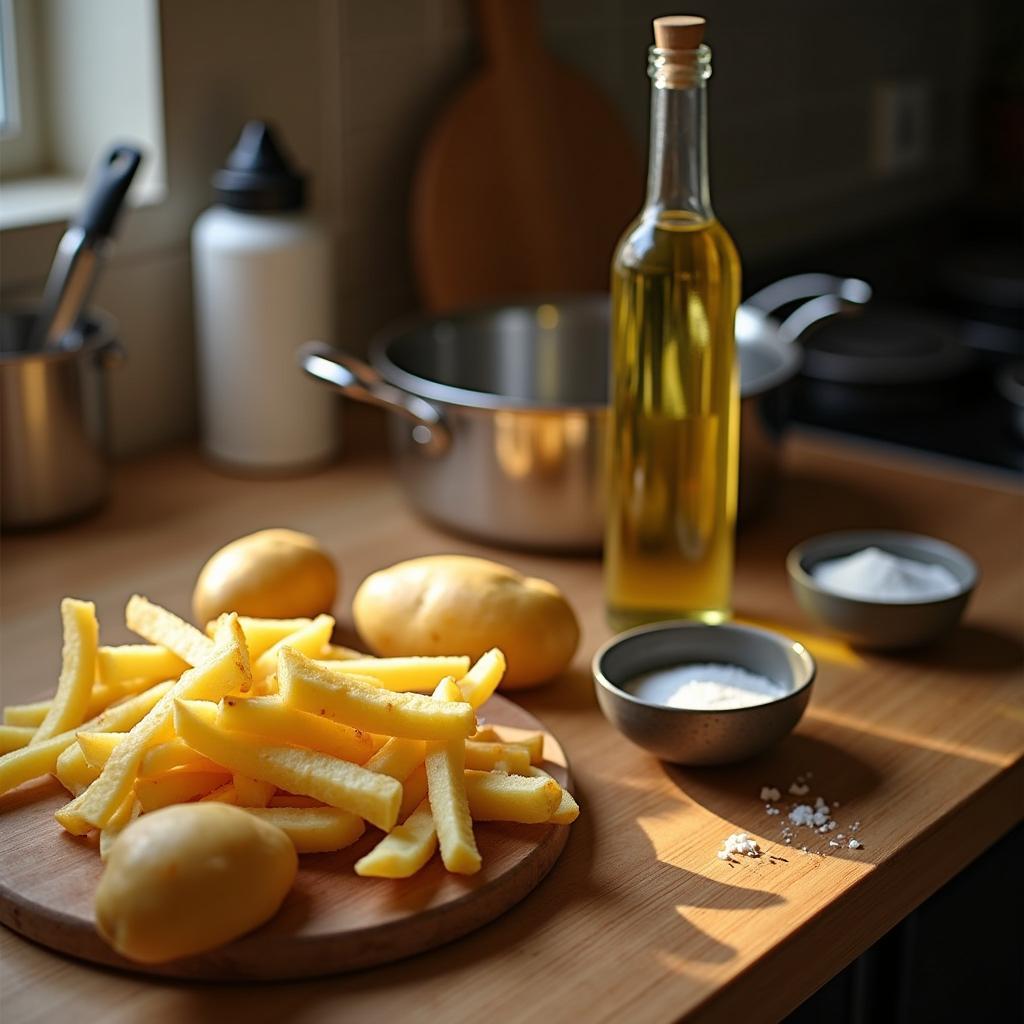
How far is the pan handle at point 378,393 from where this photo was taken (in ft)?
4.09

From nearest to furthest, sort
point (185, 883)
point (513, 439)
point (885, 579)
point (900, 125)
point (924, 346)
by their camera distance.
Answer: point (185, 883), point (885, 579), point (513, 439), point (924, 346), point (900, 125)

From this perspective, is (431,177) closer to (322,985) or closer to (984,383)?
(984,383)

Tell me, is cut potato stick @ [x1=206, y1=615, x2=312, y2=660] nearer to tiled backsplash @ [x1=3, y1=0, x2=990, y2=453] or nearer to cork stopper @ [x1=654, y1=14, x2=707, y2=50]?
cork stopper @ [x1=654, y1=14, x2=707, y2=50]

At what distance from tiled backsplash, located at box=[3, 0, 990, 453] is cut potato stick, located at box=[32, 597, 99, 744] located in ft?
1.85

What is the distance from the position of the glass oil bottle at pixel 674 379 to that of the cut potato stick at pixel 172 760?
0.40m

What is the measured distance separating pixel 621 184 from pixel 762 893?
1.13 metres

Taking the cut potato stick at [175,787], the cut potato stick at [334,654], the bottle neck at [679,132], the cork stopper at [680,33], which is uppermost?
the cork stopper at [680,33]

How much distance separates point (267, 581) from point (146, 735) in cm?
28

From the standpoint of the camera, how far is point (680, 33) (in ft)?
3.14

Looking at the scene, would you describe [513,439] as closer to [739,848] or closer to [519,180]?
[739,848]

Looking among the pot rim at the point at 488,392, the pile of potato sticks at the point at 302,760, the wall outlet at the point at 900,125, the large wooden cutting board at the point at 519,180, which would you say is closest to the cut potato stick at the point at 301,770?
the pile of potato sticks at the point at 302,760

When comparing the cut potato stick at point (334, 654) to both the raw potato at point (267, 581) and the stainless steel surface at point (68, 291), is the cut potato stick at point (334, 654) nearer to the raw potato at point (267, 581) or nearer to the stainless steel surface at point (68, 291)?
the raw potato at point (267, 581)

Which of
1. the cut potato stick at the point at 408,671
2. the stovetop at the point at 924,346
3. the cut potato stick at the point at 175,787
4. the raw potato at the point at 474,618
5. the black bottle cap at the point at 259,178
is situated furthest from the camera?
the stovetop at the point at 924,346

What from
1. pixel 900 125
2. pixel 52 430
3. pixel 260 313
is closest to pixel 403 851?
pixel 52 430
